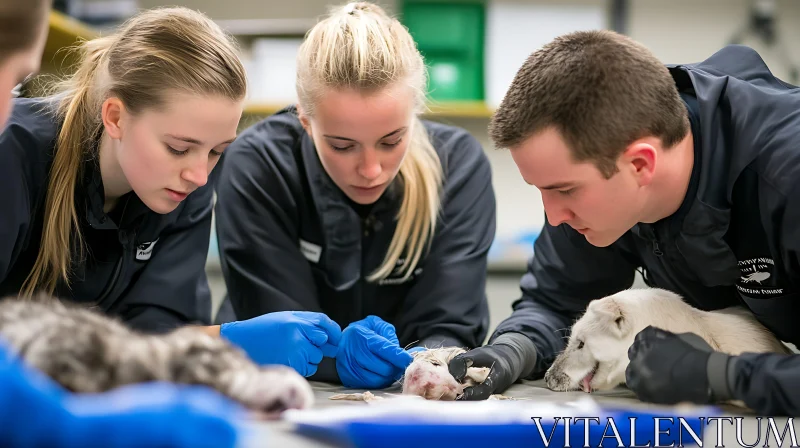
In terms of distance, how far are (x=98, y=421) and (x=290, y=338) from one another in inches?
34.5

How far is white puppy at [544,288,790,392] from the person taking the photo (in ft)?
4.59

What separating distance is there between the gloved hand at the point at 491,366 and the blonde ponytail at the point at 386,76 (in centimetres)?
42

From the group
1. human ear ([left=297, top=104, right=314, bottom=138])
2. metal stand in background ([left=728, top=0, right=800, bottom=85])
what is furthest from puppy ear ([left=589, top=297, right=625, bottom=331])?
metal stand in background ([left=728, top=0, right=800, bottom=85])

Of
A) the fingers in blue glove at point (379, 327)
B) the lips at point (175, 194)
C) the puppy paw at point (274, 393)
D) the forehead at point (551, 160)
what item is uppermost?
the forehead at point (551, 160)

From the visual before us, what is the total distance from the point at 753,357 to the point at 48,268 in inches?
52.0

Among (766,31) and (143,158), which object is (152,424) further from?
(766,31)

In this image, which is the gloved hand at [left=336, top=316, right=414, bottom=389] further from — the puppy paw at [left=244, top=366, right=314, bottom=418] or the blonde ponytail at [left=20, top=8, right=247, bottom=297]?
the puppy paw at [left=244, top=366, right=314, bottom=418]

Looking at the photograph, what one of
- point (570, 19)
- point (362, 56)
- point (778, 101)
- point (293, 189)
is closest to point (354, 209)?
point (293, 189)

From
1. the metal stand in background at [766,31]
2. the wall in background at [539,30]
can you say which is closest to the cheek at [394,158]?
the wall in background at [539,30]

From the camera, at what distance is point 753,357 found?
3.84 feet

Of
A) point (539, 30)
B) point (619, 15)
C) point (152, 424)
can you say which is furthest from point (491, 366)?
point (619, 15)

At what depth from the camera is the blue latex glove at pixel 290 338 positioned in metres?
1.46

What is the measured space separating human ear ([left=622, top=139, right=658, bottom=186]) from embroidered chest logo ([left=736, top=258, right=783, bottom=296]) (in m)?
0.25

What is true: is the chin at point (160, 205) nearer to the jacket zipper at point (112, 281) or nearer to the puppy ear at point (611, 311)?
the jacket zipper at point (112, 281)
